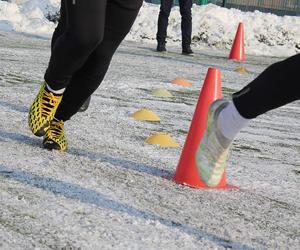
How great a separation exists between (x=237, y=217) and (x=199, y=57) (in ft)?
30.8

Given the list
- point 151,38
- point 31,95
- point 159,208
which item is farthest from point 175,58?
point 159,208

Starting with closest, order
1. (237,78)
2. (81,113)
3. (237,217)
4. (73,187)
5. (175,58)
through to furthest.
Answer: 1. (237,217)
2. (73,187)
3. (81,113)
4. (237,78)
5. (175,58)

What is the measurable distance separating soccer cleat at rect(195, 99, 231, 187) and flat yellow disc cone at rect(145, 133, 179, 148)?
5.22 feet

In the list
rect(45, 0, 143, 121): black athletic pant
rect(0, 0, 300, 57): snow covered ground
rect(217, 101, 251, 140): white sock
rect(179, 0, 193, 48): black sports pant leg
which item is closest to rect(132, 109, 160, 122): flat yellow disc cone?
rect(45, 0, 143, 121): black athletic pant

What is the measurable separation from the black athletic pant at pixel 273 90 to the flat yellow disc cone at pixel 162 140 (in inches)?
73.1

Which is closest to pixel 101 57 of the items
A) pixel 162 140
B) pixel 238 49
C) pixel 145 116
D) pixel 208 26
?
pixel 162 140

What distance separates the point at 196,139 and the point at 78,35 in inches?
32.0

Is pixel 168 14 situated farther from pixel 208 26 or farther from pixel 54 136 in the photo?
pixel 54 136

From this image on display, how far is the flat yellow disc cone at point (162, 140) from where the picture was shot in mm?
4578

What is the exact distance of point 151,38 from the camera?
15156 mm

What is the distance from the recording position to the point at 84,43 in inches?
135

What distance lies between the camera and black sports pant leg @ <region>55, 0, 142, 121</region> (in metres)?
3.63

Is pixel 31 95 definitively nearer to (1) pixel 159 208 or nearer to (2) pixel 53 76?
(2) pixel 53 76

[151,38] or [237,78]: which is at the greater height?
[237,78]
